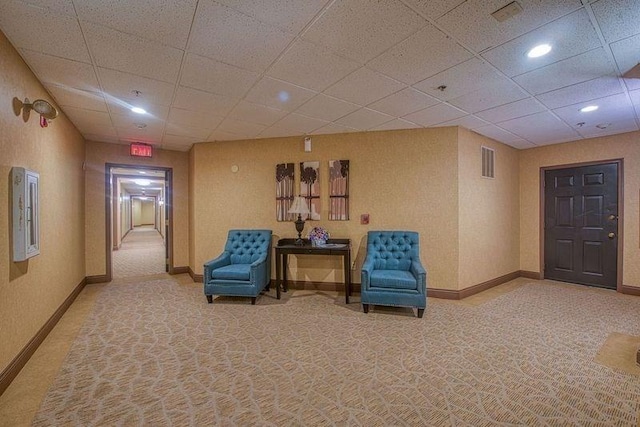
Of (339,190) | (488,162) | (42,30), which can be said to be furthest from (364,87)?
(488,162)

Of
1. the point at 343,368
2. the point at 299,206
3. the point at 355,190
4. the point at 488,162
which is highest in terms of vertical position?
the point at 488,162

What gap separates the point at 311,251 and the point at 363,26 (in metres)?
2.93

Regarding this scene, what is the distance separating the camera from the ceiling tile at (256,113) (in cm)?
362

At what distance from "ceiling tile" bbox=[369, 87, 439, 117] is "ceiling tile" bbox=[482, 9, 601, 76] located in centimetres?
81

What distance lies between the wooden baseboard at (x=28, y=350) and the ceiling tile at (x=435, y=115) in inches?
185

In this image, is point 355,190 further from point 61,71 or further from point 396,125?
point 61,71

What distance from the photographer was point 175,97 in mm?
3314

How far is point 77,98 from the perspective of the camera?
10.9 feet

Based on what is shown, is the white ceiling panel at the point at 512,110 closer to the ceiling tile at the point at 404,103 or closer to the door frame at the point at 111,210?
the ceiling tile at the point at 404,103

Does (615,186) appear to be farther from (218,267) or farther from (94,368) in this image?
(94,368)

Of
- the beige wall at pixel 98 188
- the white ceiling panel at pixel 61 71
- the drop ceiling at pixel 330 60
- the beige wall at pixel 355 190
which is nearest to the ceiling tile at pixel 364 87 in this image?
the drop ceiling at pixel 330 60

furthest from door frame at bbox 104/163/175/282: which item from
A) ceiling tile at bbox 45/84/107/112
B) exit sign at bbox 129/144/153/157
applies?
ceiling tile at bbox 45/84/107/112

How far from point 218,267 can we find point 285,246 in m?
1.03

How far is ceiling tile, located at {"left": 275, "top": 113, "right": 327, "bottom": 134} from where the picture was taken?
4.04m
